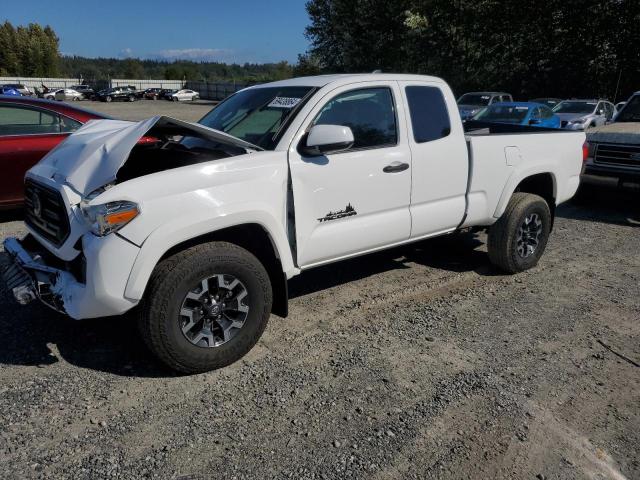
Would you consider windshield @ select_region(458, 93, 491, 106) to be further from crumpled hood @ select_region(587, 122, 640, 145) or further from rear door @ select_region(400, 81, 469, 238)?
rear door @ select_region(400, 81, 469, 238)

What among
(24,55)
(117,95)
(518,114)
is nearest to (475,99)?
(518,114)

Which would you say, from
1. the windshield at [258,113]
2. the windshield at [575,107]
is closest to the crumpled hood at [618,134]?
the windshield at [258,113]

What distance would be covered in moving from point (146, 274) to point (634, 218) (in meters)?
7.60

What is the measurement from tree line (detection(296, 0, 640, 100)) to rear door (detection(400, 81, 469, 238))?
87.6 feet

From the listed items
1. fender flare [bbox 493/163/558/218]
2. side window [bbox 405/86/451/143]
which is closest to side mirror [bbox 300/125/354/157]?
side window [bbox 405/86/451/143]

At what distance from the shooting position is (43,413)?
3057 mm

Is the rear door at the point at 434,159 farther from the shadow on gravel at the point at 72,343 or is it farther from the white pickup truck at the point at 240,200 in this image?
the shadow on gravel at the point at 72,343

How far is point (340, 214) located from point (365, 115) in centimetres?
83

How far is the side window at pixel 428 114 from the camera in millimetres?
4422

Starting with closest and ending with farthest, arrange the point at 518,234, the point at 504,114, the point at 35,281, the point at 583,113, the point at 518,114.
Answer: the point at 35,281 < the point at 518,234 < the point at 518,114 < the point at 504,114 < the point at 583,113

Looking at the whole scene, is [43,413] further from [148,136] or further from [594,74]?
[594,74]

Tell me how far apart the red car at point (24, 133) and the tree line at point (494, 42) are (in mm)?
26624

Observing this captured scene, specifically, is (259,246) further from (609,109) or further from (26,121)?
(609,109)

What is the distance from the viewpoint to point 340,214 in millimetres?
3965
